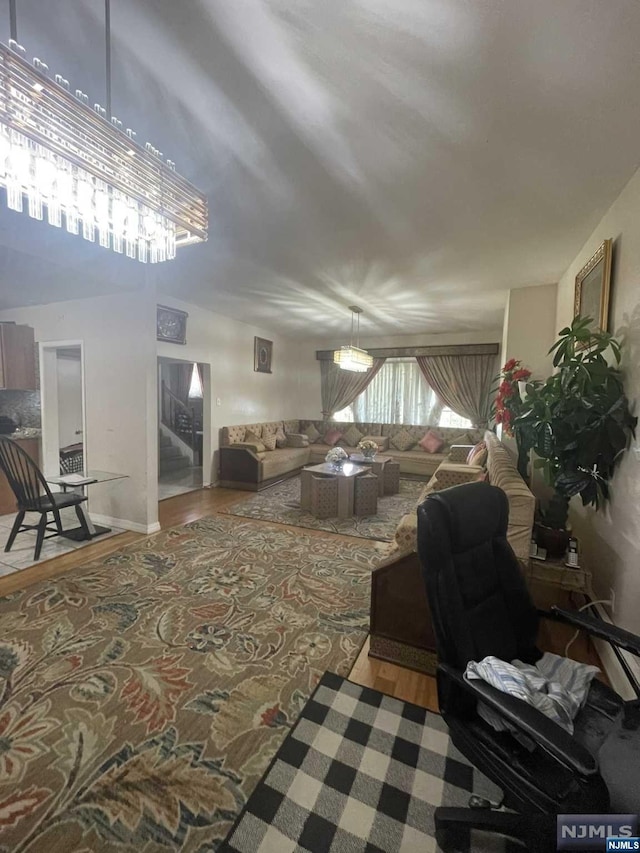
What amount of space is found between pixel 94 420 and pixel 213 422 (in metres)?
1.89

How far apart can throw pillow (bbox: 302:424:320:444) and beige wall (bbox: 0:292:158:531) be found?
413 centimetres

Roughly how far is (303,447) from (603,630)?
18.9 feet

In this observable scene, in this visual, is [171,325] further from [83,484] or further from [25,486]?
[25,486]

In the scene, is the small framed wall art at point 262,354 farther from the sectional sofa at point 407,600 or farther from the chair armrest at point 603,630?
the chair armrest at point 603,630

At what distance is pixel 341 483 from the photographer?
13.8ft

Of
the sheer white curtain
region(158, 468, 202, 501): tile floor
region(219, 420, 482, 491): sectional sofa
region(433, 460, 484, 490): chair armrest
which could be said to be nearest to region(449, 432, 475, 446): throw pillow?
region(219, 420, 482, 491): sectional sofa

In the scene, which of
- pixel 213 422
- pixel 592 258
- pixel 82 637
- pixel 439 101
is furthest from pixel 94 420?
pixel 592 258

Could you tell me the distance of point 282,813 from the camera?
1.21m

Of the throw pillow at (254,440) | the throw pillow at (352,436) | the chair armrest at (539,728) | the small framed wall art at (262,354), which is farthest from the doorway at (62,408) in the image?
the throw pillow at (352,436)

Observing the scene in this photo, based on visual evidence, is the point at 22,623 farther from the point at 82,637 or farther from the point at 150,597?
the point at 150,597

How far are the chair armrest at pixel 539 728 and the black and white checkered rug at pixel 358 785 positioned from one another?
62 centimetres

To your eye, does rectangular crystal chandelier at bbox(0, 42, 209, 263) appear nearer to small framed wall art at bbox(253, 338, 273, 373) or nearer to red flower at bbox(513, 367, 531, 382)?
red flower at bbox(513, 367, 531, 382)

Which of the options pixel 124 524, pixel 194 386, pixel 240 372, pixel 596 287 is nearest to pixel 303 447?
pixel 240 372

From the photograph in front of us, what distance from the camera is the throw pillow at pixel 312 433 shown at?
7.50 m
